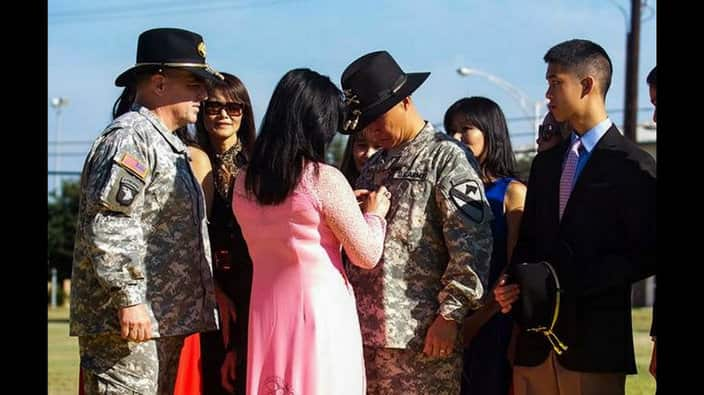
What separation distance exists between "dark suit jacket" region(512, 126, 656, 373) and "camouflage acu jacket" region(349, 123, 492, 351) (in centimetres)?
34

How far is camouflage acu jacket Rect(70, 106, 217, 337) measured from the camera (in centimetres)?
445

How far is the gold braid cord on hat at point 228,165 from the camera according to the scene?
5500 millimetres

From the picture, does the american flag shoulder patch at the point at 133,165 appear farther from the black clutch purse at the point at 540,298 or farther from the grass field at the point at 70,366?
the grass field at the point at 70,366

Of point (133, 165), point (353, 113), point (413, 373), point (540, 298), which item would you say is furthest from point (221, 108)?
point (540, 298)

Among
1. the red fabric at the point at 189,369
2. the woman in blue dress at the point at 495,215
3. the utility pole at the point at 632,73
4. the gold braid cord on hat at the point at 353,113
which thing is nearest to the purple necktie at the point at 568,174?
the woman in blue dress at the point at 495,215

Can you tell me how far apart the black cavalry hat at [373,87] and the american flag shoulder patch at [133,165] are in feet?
2.73

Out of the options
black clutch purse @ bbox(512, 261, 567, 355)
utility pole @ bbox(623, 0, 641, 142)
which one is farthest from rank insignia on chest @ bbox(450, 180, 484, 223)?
utility pole @ bbox(623, 0, 641, 142)

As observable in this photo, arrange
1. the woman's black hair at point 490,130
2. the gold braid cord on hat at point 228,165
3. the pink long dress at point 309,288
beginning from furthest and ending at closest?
the woman's black hair at point 490,130, the gold braid cord on hat at point 228,165, the pink long dress at point 309,288

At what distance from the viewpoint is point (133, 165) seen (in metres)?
4.52

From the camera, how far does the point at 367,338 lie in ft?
15.6

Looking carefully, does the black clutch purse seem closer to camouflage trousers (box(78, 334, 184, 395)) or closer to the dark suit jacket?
the dark suit jacket

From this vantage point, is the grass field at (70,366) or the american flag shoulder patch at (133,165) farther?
the grass field at (70,366)
